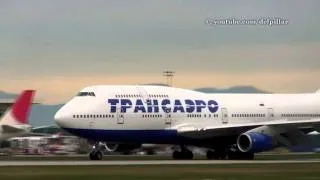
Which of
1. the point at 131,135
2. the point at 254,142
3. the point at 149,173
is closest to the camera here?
the point at 149,173

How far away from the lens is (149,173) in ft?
140

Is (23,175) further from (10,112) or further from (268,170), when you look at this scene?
(10,112)

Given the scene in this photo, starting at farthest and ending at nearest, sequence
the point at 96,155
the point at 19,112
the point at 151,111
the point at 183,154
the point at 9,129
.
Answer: the point at 19,112, the point at 9,129, the point at 183,154, the point at 151,111, the point at 96,155

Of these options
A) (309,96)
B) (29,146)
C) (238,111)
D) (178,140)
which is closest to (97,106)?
(178,140)

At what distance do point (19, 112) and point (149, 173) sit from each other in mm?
36000

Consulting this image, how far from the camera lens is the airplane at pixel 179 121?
65.5 metres

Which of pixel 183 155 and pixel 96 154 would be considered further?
pixel 183 155

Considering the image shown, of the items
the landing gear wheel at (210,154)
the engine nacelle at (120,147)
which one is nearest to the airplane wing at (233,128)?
the landing gear wheel at (210,154)

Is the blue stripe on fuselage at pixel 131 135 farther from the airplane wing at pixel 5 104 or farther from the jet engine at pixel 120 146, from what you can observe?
the airplane wing at pixel 5 104

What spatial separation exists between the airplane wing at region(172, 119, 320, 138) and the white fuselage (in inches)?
27.5

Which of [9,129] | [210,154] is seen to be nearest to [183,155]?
[210,154]

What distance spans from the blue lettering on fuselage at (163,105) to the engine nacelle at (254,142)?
4677mm

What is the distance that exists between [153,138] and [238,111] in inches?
337

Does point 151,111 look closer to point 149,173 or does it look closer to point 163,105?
point 163,105
